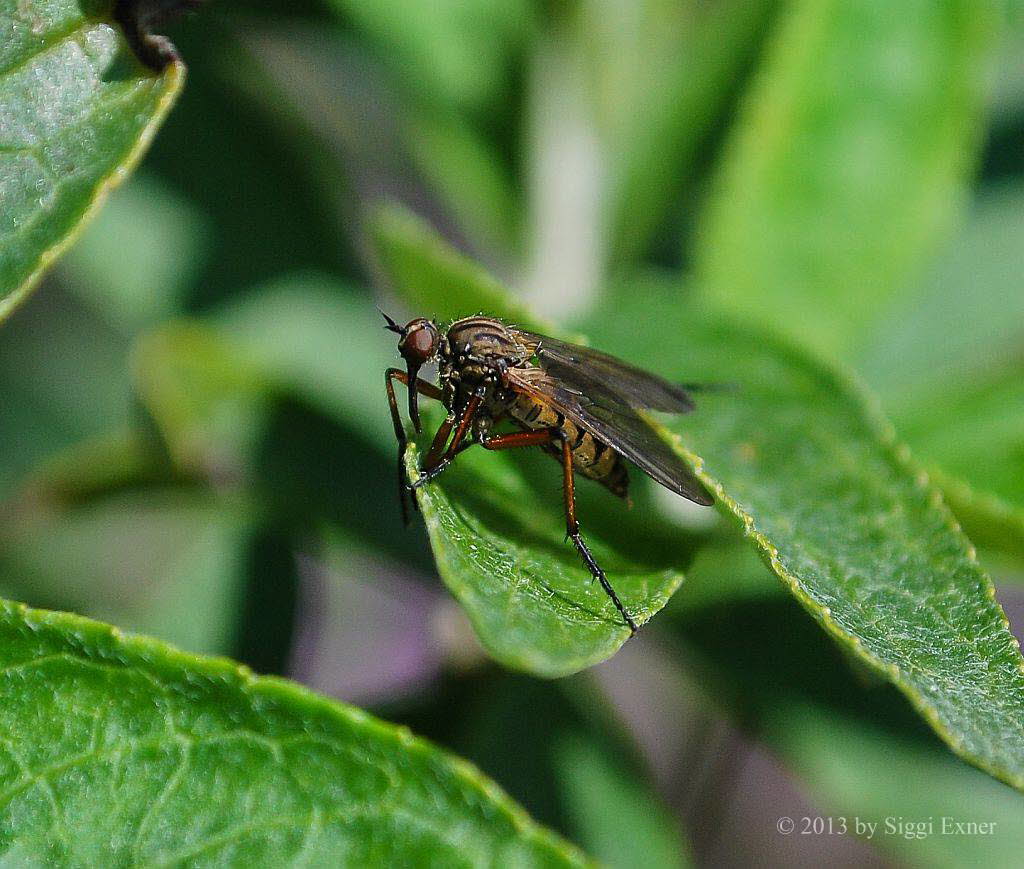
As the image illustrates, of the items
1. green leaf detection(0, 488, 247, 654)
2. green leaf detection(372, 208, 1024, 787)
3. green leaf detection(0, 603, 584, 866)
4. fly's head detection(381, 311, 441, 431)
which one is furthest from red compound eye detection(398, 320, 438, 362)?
green leaf detection(0, 603, 584, 866)

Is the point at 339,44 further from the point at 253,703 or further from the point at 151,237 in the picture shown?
the point at 253,703

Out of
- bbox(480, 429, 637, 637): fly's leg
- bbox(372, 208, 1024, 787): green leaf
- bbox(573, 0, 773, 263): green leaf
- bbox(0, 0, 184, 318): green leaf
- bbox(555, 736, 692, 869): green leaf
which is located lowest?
bbox(555, 736, 692, 869): green leaf

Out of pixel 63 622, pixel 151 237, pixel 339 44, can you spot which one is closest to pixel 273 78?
pixel 151 237

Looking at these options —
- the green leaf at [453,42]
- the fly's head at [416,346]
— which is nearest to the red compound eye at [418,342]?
the fly's head at [416,346]

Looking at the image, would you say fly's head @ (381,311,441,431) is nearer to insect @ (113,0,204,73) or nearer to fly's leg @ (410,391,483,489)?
fly's leg @ (410,391,483,489)

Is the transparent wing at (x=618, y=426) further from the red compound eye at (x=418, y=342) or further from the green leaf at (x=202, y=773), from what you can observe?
the green leaf at (x=202, y=773)
